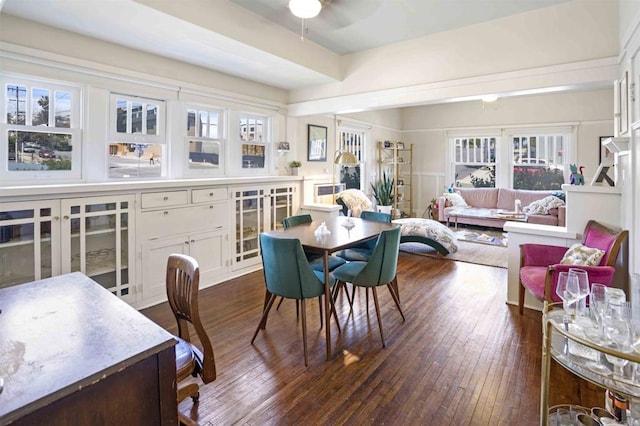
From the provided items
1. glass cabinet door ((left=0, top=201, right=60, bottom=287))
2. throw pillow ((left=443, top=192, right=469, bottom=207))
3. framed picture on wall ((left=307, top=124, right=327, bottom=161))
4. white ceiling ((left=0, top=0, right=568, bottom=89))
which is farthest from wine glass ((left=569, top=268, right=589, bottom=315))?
throw pillow ((left=443, top=192, right=469, bottom=207))

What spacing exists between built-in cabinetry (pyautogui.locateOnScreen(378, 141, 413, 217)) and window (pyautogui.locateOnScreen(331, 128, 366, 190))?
2.32 feet

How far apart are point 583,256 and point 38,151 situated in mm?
4644

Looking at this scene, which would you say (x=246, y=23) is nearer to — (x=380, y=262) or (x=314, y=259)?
(x=314, y=259)

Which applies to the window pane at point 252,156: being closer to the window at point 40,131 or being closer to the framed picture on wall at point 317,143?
the framed picture on wall at point 317,143

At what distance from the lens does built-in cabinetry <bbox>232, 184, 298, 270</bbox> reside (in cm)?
447

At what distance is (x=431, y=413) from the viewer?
198 cm

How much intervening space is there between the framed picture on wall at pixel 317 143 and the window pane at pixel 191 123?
6.65 feet

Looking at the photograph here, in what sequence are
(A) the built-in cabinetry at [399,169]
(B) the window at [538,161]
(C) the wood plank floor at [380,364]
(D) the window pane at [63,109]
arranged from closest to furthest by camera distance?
1. (C) the wood plank floor at [380,364]
2. (D) the window pane at [63,109]
3. (B) the window at [538,161]
4. (A) the built-in cabinetry at [399,169]

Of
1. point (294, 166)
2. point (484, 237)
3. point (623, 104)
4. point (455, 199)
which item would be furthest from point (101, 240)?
point (455, 199)

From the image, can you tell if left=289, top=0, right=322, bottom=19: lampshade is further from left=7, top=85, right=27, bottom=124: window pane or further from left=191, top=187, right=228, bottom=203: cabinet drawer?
left=7, top=85, right=27, bottom=124: window pane

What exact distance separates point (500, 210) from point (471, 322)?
512 centimetres

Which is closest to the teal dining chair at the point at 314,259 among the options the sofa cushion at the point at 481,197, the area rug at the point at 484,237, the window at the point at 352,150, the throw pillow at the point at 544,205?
the window at the point at 352,150

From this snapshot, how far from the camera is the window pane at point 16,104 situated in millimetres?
2900

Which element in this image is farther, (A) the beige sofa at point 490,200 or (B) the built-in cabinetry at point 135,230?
(A) the beige sofa at point 490,200
